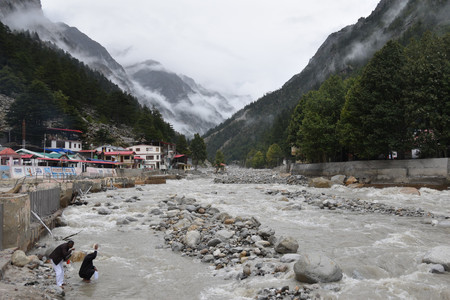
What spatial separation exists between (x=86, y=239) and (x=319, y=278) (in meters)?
11.7

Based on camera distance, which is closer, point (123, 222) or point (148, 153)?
point (123, 222)

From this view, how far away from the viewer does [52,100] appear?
7988cm

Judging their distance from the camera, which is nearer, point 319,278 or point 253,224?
point 319,278

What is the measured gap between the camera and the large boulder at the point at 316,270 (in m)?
8.10

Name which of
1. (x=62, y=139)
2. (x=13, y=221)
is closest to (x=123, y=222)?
(x=13, y=221)

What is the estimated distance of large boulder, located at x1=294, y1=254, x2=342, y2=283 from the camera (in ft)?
26.6

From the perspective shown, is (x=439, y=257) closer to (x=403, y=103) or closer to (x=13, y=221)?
(x=13, y=221)

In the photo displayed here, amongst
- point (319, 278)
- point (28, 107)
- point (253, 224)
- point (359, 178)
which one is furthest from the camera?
point (28, 107)

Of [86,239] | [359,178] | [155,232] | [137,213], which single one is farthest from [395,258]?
[359,178]

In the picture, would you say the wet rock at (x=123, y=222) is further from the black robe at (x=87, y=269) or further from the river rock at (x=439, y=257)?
the river rock at (x=439, y=257)

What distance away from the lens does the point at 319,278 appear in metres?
8.12

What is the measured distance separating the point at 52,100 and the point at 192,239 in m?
84.6

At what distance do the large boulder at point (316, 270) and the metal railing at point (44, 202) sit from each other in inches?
534

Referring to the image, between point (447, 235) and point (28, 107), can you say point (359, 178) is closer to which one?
point (447, 235)
